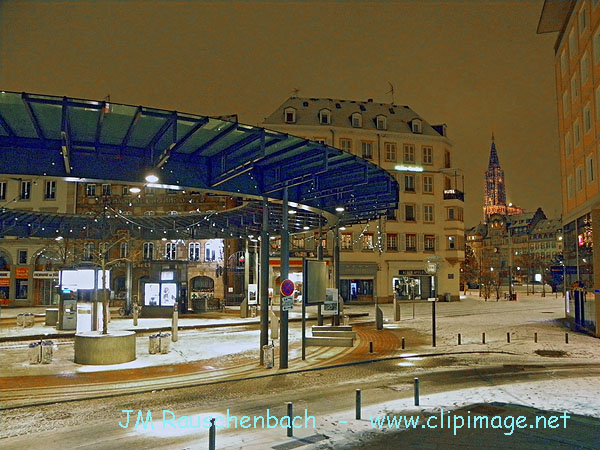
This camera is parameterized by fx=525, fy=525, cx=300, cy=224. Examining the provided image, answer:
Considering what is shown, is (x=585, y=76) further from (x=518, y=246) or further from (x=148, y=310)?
(x=518, y=246)

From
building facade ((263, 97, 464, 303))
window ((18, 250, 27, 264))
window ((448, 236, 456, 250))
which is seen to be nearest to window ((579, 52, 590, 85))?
building facade ((263, 97, 464, 303))

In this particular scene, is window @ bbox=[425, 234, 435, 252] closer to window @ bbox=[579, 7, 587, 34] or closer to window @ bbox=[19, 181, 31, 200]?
window @ bbox=[579, 7, 587, 34]

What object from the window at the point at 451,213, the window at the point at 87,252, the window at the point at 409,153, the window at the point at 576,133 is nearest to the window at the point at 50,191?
the window at the point at 87,252

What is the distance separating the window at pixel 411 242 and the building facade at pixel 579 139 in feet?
75.2

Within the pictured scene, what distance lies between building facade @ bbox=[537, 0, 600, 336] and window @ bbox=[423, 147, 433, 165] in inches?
906

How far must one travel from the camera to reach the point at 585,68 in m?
28.6

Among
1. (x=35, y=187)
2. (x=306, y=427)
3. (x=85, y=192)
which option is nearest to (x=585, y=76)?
(x=306, y=427)

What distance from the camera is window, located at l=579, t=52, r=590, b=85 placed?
27828 millimetres

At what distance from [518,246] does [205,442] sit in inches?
6496

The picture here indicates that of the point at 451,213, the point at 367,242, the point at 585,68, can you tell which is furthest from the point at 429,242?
the point at 585,68

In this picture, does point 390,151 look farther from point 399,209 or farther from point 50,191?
point 50,191

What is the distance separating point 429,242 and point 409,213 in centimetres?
399

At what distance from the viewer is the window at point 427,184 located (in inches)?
2317

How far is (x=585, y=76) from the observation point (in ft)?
94.0
